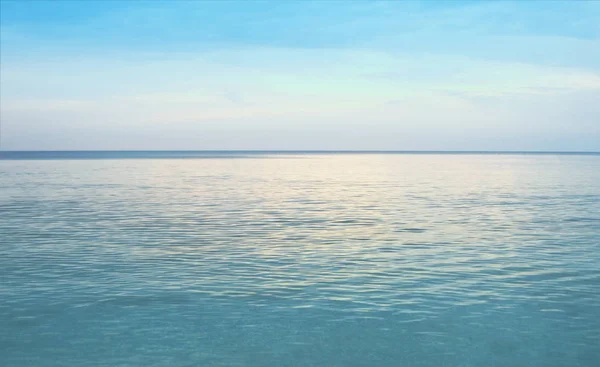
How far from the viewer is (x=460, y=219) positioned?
38219mm

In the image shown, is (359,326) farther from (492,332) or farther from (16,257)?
(16,257)

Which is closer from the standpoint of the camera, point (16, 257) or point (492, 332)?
point (492, 332)

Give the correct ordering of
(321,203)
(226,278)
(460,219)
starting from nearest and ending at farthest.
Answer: (226,278), (460,219), (321,203)

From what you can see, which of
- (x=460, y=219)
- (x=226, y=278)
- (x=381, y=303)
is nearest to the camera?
(x=381, y=303)

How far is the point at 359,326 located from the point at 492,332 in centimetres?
334

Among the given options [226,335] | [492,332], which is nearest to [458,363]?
[492,332]

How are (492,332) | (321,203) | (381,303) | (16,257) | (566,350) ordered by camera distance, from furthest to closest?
(321,203)
(16,257)
(381,303)
(492,332)
(566,350)

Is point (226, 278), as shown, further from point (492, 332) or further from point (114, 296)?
point (492, 332)

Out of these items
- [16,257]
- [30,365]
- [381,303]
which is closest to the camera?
[30,365]

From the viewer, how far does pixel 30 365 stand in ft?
45.2

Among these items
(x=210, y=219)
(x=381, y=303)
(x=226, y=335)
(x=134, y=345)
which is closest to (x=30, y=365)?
(x=134, y=345)

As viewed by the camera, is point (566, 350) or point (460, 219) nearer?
point (566, 350)

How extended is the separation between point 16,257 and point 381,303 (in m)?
15.5

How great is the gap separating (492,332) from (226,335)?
6.69m
